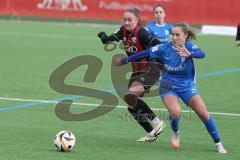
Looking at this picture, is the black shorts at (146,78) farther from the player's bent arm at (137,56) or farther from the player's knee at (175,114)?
the player's knee at (175,114)

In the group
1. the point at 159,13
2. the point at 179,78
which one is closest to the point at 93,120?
the point at 179,78

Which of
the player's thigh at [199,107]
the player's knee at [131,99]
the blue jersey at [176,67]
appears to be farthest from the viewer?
the player's knee at [131,99]

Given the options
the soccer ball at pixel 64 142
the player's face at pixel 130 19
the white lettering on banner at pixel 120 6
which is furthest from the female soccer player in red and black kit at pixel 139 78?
the white lettering on banner at pixel 120 6

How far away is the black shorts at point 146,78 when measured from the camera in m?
10.0

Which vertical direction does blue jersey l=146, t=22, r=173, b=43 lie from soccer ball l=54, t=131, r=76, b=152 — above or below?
below

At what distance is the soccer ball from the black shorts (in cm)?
169

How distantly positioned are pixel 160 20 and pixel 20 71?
4621mm

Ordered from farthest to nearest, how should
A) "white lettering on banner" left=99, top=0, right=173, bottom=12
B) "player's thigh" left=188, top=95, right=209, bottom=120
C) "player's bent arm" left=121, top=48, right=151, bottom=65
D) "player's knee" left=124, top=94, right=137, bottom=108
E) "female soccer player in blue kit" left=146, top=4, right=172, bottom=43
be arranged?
"white lettering on banner" left=99, top=0, right=173, bottom=12 → "female soccer player in blue kit" left=146, top=4, right=172, bottom=43 → "player's knee" left=124, top=94, right=137, bottom=108 → "player's bent arm" left=121, top=48, right=151, bottom=65 → "player's thigh" left=188, top=95, right=209, bottom=120

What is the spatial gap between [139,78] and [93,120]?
4.89 ft

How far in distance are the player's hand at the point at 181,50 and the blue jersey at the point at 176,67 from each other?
0.11 meters

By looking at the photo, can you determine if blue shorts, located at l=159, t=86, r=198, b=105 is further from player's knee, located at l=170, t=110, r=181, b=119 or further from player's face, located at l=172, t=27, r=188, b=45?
player's face, located at l=172, t=27, r=188, b=45

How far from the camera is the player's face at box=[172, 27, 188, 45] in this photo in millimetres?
9016

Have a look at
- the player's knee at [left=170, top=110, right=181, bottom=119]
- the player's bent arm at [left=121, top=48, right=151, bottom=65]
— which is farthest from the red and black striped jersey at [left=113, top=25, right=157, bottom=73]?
the player's knee at [left=170, top=110, right=181, bottom=119]

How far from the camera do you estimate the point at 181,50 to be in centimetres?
885
